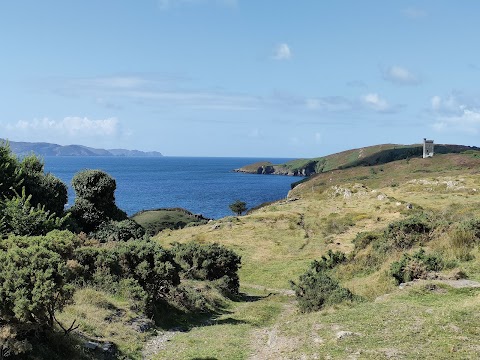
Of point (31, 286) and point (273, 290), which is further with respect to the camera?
point (273, 290)

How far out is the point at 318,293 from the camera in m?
22.1

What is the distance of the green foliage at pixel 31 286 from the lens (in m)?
12.7

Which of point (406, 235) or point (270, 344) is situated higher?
point (406, 235)

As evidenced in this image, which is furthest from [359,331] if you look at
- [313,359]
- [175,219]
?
[175,219]

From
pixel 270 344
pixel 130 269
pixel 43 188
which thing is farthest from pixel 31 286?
pixel 43 188

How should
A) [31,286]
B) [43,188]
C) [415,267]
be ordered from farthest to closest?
[43,188] → [415,267] → [31,286]

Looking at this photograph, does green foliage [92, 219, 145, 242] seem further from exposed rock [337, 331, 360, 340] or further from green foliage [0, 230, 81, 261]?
exposed rock [337, 331, 360, 340]

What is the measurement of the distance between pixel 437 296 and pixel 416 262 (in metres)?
4.85

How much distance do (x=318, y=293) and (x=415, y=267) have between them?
5.57m

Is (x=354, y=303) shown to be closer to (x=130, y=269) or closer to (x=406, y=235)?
(x=130, y=269)

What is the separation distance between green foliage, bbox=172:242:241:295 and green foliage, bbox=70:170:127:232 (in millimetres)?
11092

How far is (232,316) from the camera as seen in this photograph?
25797mm

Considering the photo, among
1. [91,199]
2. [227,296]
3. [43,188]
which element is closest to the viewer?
[227,296]

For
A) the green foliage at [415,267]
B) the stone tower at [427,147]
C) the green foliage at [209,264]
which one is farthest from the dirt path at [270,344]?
the stone tower at [427,147]
